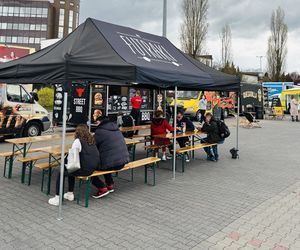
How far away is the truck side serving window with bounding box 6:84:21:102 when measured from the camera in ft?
34.0

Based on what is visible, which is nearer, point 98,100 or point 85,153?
point 85,153

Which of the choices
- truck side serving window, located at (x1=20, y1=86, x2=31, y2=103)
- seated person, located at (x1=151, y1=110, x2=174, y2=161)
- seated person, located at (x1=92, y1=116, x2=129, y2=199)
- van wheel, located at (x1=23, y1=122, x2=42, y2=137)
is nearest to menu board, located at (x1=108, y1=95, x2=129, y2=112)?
van wheel, located at (x1=23, y1=122, x2=42, y2=137)

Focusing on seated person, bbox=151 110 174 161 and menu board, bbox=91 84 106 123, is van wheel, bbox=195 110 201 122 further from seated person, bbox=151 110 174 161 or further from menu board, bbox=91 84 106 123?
seated person, bbox=151 110 174 161

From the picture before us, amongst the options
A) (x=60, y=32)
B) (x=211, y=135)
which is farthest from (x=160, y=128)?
(x=60, y=32)

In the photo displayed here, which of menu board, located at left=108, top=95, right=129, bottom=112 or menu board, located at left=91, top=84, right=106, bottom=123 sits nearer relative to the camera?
menu board, located at left=91, top=84, right=106, bottom=123

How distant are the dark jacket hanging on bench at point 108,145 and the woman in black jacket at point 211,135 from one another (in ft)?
12.9

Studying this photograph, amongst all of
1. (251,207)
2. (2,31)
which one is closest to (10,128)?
(251,207)

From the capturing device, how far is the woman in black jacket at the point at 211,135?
8.60 metres

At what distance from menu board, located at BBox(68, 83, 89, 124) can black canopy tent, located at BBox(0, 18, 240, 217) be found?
7.19m

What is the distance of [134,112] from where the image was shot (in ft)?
44.2

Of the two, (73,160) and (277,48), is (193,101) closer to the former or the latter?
(73,160)

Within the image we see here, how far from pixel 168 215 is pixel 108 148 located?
57.1 inches

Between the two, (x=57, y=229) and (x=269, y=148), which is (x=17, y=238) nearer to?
(x=57, y=229)

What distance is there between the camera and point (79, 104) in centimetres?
1417
